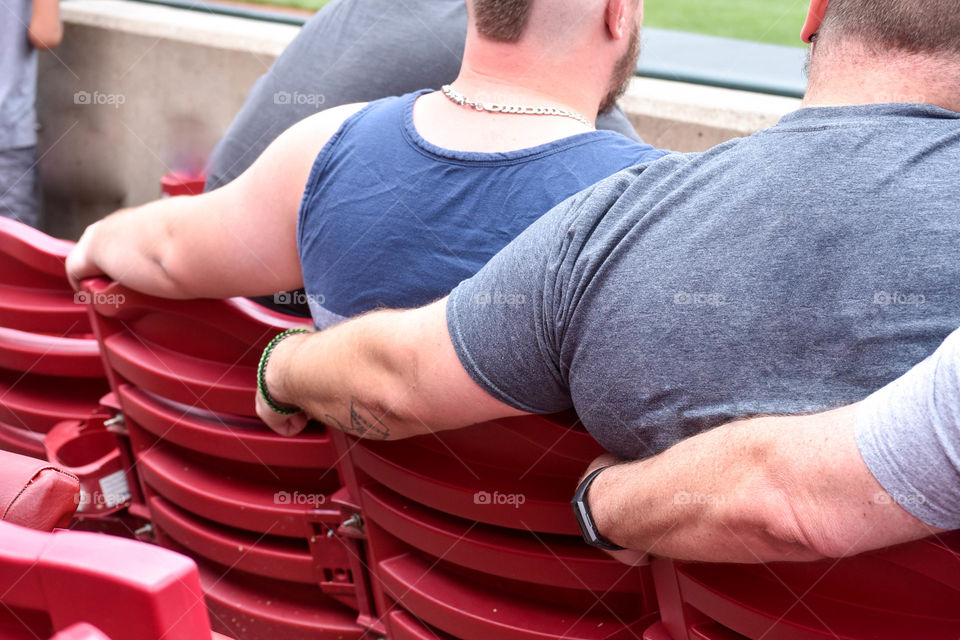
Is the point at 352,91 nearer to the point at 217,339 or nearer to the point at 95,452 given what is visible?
the point at 217,339

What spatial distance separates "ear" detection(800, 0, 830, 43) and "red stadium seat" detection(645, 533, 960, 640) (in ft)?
1.85

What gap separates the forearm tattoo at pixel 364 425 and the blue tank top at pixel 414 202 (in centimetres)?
19

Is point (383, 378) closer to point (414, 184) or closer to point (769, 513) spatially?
point (414, 184)

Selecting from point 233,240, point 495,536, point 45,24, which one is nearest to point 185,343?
point 233,240

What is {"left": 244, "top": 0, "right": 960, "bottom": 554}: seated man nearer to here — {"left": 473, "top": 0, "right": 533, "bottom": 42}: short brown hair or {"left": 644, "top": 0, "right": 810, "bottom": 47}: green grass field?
{"left": 473, "top": 0, "right": 533, "bottom": 42}: short brown hair

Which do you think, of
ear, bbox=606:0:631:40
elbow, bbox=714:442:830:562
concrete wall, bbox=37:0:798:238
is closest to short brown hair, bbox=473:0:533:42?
ear, bbox=606:0:631:40

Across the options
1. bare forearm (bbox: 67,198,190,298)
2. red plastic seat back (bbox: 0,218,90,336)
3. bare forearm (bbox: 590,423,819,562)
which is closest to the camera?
bare forearm (bbox: 590,423,819,562)

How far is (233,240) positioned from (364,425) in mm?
450

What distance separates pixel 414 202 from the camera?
1.32 metres

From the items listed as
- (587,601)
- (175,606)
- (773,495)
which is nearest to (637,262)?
(773,495)

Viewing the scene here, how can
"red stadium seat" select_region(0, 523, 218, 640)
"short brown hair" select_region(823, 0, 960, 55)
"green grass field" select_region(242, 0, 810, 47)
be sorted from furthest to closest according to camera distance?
"green grass field" select_region(242, 0, 810, 47) < "short brown hair" select_region(823, 0, 960, 55) < "red stadium seat" select_region(0, 523, 218, 640)

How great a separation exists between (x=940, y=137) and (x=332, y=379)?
707 mm

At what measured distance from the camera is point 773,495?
0.83 meters

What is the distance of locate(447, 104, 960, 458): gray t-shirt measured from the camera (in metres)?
0.87
